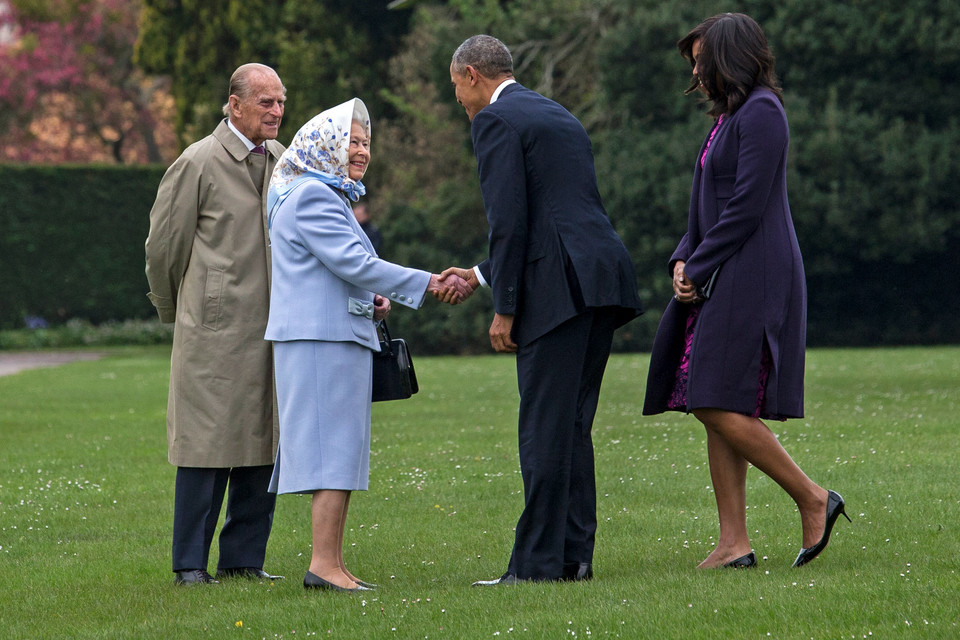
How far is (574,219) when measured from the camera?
4.83 metres

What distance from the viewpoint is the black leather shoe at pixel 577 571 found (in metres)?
5.00

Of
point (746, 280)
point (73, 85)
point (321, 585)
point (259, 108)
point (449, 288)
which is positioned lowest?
point (321, 585)

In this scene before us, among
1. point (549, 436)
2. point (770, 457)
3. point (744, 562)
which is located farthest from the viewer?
point (744, 562)

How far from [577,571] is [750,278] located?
4.37 feet

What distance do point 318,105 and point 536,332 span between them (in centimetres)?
2579

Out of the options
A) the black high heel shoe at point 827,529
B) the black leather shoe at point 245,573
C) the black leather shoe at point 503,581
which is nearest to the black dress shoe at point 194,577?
the black leather shoe at point 245,573

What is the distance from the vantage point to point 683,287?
5043mm

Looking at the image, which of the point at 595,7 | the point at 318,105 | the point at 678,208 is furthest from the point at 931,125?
the point at 318,105

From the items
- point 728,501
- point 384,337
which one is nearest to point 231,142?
point 384,337

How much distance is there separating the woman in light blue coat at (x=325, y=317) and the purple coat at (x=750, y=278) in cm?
100

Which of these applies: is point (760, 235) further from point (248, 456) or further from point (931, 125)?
point (931, 125)

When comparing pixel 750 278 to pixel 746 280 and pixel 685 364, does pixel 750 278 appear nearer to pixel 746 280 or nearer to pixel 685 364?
pixel 746 280

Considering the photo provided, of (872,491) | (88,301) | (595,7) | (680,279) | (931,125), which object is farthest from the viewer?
(88,301)

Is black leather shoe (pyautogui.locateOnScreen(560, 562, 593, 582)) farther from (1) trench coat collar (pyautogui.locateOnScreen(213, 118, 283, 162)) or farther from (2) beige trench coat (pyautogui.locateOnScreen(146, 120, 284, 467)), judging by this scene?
(1) trench coat collar (pyautogui.locateOnScreen(213, 118, 283, 162))
